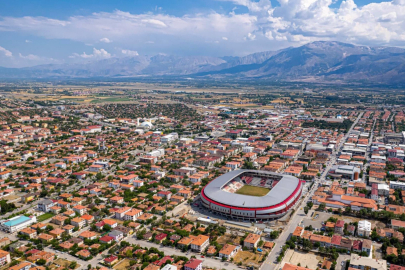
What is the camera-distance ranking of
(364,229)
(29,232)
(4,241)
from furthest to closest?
1. (364,229)
2. (29,232)
3. (4,241)

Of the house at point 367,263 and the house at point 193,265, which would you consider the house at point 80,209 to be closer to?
the house at point 193,265

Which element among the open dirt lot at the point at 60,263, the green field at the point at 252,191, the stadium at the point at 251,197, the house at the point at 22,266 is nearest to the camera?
the house at the point at 22,266

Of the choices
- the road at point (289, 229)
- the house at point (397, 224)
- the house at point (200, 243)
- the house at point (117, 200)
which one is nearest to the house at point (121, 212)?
the house at point (117, 200)

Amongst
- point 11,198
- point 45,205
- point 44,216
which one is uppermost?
point 45,205

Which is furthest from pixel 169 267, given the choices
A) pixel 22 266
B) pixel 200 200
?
pixel 200 200

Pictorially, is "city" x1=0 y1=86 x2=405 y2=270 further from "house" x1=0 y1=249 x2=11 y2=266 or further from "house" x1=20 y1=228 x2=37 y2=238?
"house" x1=20 y1=228 x2=37 y2=238

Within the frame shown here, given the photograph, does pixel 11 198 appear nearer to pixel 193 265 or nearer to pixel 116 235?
pixel 116 235

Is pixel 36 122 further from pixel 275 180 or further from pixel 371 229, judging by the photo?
pixel 371 229
